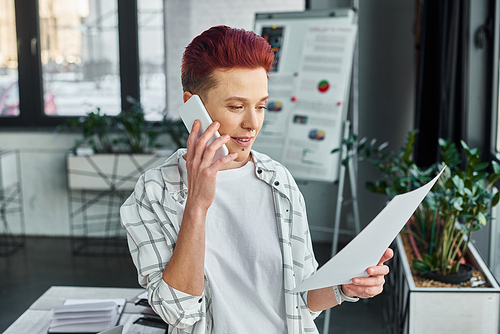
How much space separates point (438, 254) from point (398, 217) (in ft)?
4.04

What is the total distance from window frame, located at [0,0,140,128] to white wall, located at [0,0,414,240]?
17cm

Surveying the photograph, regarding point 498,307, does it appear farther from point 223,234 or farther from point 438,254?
point 223,234

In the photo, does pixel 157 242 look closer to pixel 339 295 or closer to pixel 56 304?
pixel 339 295

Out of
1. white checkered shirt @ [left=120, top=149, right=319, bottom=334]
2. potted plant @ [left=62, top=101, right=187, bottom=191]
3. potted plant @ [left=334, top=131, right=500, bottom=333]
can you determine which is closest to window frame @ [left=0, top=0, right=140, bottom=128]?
potted plant @ [left=62, top=101, right=187, bottom=191]

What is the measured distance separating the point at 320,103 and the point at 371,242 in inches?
83.6

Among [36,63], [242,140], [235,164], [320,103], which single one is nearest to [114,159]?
[36,63]

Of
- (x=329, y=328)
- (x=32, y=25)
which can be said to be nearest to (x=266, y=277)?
(x=329, y=328)

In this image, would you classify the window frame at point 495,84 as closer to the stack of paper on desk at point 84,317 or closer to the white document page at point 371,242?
the white document page at point 371,242

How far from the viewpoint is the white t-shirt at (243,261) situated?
1.04m

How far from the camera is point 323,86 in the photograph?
9.47 ft

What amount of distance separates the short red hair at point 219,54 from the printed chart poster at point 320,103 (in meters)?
1.88

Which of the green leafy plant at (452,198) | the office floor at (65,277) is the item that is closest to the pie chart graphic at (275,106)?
the green leafy plant at (452,198)

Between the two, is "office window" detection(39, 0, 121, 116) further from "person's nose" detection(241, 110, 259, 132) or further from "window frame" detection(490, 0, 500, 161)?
"person's nose" detection(241, 110, 259, 132)

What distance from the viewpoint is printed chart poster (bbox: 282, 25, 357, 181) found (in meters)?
2.83
